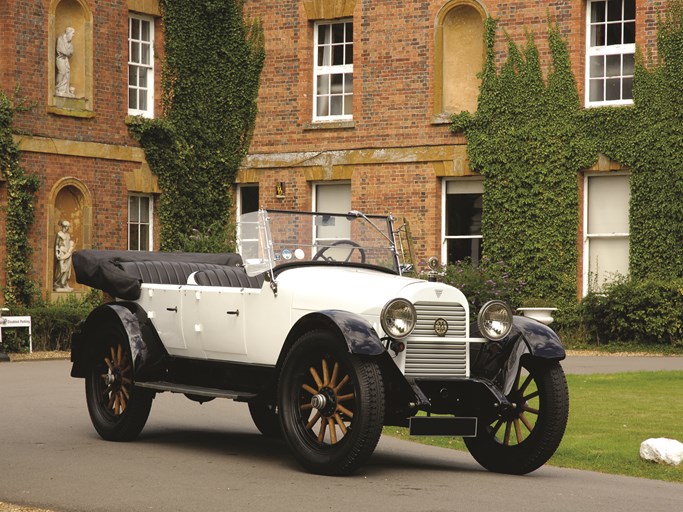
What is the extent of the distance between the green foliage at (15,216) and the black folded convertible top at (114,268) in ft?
38.1

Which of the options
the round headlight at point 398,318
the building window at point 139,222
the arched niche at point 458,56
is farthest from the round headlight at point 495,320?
the building window at point 139,222

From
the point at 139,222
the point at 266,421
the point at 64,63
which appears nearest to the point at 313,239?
the point at 266,421

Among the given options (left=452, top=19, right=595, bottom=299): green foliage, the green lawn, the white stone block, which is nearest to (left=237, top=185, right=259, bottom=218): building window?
(left=452, top=19, right=595, bottom=299): green foliage

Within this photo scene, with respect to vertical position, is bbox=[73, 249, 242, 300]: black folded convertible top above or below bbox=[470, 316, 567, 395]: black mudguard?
above

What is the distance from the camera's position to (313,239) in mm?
10406

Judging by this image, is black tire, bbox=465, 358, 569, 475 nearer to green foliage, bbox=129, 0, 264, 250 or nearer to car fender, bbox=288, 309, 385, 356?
car fender, bbox=288, 309, 385, 356

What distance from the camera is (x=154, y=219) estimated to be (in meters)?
26.2

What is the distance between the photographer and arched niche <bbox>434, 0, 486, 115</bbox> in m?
24.8

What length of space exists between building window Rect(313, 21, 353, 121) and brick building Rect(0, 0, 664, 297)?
0.03 metres

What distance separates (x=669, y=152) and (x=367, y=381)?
1519 cm

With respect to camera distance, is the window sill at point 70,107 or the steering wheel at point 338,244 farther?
the window sill at point 70,107

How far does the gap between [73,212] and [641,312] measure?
34.2 ft

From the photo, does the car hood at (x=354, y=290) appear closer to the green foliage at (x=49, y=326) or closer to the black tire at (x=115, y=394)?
the black tire at (x=115, y=394)

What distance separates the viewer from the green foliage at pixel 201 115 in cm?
2598
